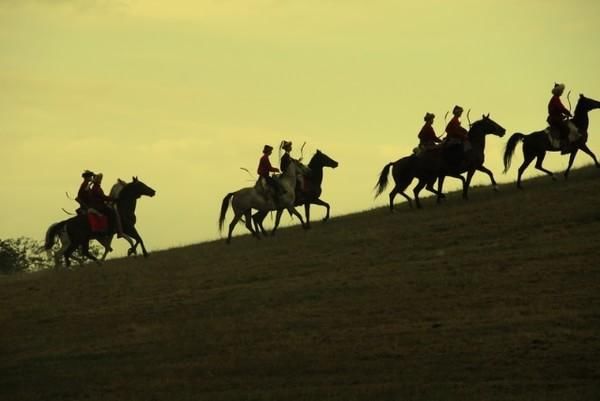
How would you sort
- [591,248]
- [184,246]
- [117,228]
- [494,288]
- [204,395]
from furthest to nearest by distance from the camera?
[184,246], [117,228], [591,248], [494,288], [204,395]

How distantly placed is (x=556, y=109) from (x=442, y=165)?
11.6 ft

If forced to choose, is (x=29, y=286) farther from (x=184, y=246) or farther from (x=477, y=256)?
(x=477, y=256)

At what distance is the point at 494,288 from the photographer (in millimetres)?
28594

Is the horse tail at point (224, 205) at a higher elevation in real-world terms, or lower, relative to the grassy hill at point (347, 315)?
higher

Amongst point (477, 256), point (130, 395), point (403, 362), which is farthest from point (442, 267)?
point (130, 395)

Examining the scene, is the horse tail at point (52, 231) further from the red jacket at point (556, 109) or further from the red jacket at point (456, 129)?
the red jacket at point (556, 109)

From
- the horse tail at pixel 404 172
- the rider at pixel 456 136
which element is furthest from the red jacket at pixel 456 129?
the horse tail at pixel 404 172

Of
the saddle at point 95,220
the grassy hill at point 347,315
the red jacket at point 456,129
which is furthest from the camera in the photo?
the saddle at point 95,220

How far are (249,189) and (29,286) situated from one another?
7075mm

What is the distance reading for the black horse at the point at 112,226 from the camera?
1596 inches

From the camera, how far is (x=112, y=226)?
4050 cm

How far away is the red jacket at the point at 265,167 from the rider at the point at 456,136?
16.4 feet

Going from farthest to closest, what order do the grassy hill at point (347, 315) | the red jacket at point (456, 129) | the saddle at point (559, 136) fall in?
the red jacket at point (456, 129)
the saddle at point (559, 136)
the grassy hill at point (347, 315)

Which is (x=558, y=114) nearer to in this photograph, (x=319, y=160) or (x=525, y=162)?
(x=525, y=162)
